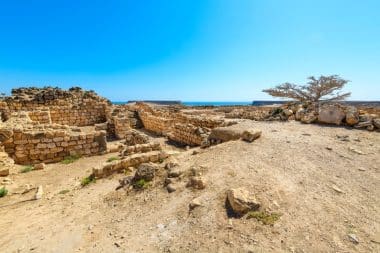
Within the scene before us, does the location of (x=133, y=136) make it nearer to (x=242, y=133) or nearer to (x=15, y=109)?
(x=242, y=133)

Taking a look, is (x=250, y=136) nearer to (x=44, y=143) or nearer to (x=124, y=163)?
(x=124, y=163)

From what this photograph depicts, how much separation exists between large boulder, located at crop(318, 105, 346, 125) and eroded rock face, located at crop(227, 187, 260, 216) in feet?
19.2

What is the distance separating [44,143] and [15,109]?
1135 cm

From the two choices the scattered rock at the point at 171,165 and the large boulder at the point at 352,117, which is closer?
the scattered rock at the point at 171,165

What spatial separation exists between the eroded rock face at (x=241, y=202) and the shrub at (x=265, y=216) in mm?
98

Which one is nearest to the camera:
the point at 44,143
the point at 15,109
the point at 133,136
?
the point at 44,143

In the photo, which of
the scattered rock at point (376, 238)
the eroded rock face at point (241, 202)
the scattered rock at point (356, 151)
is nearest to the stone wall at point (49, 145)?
the eroded rock face at point (241, 202)

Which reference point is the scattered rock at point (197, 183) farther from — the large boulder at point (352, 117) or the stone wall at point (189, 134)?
the large boulder at point (352, 117)

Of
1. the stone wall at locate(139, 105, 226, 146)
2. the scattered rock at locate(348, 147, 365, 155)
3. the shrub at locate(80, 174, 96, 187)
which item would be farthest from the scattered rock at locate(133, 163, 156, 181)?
the scattered rock at locate(348, 147, 365, 155)

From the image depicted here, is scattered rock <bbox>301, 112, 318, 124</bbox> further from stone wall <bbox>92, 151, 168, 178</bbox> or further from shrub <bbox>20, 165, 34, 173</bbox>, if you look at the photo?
shrub <bbox>20, 165, 34, 173</bbox>

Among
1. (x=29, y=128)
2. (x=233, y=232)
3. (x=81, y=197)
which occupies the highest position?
(x=29, y=128)

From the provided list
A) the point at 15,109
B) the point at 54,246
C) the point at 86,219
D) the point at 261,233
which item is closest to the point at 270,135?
the point at 261,233

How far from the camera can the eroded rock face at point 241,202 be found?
3357 millimetres

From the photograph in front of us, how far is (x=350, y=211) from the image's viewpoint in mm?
3287
